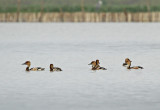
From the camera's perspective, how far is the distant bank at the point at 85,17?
192 feet

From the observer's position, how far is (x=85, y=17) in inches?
2344

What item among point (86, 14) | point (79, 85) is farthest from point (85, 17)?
point (79, 85)

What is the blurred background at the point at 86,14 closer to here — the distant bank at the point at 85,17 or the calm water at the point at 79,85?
the distant bank at the point at 85,17

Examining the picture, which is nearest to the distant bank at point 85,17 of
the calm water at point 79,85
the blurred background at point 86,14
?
the blurred background at point 86,14

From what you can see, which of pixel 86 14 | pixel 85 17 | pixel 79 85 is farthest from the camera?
pixel 86 14

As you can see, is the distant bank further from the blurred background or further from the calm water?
the calm water

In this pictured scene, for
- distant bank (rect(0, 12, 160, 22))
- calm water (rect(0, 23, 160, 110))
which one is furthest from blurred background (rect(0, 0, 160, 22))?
calm water (rect(0, 23, 160, 110))

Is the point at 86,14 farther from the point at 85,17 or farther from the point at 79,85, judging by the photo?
the point at 79,85

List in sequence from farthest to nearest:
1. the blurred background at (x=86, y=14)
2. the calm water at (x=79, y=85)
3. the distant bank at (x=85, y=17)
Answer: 1. the blurred background at (x=86, y=14)
2. the distant bank at (x=85, y=17)
3. the calm water at (x=79, y=85)

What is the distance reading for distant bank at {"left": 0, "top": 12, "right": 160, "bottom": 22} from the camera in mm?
58469

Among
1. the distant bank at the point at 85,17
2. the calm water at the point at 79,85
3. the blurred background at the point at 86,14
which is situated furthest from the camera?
the blurred background at the point at 86,14

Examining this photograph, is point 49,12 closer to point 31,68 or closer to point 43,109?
point 31,68

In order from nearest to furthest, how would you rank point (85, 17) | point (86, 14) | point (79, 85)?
point (79, 85)
point (85, 17)
point (86, 14)

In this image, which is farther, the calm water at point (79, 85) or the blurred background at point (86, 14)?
the blurred background at point (86, 14)
